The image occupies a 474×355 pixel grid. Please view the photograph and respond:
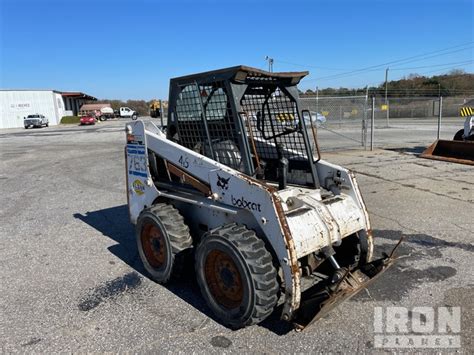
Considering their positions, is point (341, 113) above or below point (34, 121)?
below

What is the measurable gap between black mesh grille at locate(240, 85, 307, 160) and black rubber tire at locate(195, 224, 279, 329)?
4.81 ft

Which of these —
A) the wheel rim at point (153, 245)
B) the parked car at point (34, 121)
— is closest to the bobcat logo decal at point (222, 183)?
the wheel rim at point (153, 245)

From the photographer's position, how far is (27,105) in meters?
53.4

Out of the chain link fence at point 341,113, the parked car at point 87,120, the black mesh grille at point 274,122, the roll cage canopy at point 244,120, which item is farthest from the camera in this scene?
the parked car at point 87,120

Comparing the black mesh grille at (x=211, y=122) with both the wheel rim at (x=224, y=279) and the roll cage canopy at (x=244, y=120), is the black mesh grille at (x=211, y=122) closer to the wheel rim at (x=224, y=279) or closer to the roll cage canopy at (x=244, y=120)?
the roll cage canopy at (x=244, y=120)

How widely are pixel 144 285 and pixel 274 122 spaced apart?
91.1 inches

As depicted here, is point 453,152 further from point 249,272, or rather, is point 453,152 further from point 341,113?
point 249,272

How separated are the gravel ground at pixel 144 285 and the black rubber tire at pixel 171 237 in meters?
0.20

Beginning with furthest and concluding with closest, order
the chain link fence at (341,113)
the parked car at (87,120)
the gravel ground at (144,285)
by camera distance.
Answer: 1. the parked car at (87,120)
2. the chain link fence at (341,113)
3. the gravel ground at (144,285)

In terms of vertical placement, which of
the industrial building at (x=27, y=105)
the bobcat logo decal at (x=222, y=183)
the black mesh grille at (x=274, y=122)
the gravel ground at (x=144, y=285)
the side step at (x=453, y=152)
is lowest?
the gravel ground at (x=144, y=285)

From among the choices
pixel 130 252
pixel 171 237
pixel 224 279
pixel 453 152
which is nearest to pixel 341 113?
pixel 453 152

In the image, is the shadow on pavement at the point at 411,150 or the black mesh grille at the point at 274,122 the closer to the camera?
the black mesh grille at the point at 274,122

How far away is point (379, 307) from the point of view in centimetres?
345

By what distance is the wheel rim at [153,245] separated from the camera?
13.0 ft
